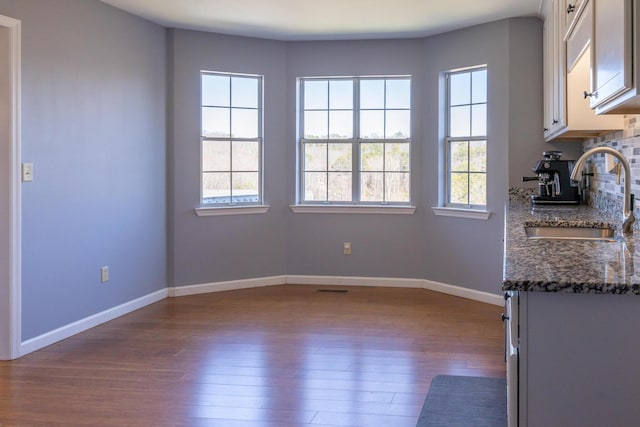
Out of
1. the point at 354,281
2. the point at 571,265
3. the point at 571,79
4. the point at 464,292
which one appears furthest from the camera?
the point at 354,281

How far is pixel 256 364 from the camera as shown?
4035mm

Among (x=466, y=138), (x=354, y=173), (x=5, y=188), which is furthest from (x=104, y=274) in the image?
(x=466, y=138)

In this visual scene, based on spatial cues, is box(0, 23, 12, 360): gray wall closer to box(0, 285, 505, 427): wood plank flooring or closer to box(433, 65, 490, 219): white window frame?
box(0, 285, 505, 427): wood plank flooring

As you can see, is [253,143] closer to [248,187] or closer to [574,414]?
[248,187]

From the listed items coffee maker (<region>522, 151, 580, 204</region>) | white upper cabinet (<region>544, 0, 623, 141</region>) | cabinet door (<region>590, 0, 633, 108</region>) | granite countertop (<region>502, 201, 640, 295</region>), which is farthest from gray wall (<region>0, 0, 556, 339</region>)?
cabinet door (<region>590, 0, 633, 108</region>)

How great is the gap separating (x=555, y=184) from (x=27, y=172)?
3577 mm

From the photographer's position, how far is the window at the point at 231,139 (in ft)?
20.9

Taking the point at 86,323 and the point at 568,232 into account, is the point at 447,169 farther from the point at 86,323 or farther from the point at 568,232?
the point at 86,323

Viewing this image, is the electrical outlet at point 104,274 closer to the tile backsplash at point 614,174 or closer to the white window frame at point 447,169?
the white window frame at point 447,169

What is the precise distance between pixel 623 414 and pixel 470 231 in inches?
180

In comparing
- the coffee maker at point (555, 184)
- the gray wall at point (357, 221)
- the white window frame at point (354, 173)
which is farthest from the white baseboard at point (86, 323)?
the coffee maker at point (555, 184)

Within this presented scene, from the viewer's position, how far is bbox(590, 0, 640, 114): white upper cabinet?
6.24ft

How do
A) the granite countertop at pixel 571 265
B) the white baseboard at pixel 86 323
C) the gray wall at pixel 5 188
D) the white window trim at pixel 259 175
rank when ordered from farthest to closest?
the white window trim at pixel 259 175 < the white baseboard at pixel 86 323 < the gray wall at pixel 5 188 < the granite countertop at pixel 571 265

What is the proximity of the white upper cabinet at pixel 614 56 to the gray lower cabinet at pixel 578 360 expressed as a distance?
0.68 m
